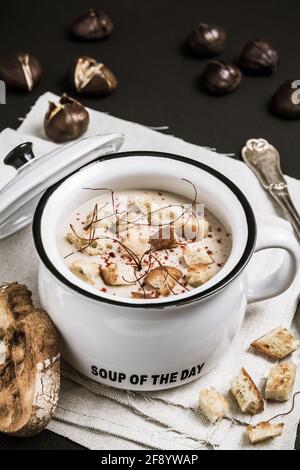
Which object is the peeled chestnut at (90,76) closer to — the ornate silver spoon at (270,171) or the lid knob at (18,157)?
the ornate silver spoon at (270,171)

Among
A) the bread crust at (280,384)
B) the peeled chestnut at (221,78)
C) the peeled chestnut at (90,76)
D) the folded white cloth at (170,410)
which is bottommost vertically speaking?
the folded white cloth at (170,410)

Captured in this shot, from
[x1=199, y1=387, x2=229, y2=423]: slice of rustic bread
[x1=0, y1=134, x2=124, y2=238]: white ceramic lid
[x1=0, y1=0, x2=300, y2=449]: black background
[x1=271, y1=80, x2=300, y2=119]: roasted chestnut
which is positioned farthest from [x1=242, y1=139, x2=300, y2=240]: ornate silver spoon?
[x1=199, y1=387, x2=229, y2=423]: slice of rustic bread

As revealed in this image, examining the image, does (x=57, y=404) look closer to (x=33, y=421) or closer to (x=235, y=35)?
(x=33, y=421)

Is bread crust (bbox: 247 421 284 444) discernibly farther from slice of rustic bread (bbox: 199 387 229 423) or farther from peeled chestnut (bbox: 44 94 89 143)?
peeled chestnut (bbox: 44 94 89 143)

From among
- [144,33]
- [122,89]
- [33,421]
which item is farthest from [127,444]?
[144,33]

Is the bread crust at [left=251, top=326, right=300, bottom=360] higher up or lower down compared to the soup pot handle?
lower down

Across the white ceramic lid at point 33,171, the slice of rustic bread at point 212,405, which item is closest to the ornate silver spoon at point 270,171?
the white ceramic lid at point 33,171
